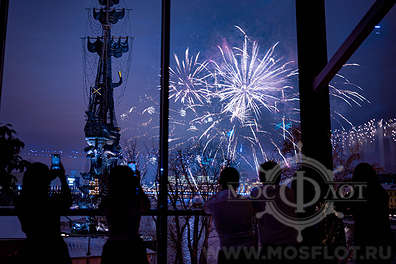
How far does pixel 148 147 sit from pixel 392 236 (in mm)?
15422

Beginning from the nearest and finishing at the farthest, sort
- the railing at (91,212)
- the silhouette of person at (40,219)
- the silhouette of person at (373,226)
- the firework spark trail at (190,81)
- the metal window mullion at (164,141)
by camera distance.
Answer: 1. the silhouette of person at (40,219)
2. the silhouette of person at (373,226)
3. the railing at (91,212)
4. the metal window mullion at (164,141)
5. the firework spark trail at (190,81)

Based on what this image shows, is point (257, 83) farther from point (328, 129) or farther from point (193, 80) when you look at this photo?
point (328, 129)

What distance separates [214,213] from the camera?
7.05ft

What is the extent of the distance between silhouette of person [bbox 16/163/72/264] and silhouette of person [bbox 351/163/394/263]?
6.02ft

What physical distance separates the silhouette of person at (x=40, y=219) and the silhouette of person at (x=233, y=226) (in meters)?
0.95

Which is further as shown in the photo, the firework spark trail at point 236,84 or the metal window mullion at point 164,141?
the firework spark trail at point 236,84

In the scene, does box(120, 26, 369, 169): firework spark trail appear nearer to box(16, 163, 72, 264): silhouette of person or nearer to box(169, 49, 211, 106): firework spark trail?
box(169, 49, 211, 106): firework spark trail

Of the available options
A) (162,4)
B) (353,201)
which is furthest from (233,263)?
(162,4)

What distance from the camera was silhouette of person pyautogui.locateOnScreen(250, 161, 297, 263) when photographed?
6.80ft

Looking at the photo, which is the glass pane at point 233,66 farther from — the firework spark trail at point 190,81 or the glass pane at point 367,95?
the glass pane at point 367,95

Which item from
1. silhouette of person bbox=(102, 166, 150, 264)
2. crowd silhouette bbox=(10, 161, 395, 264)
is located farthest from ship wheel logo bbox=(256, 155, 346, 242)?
silhouette of person bbox=(102, 166, 150, 264)

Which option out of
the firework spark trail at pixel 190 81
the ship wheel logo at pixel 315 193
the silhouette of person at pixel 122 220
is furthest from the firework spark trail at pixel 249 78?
the silhouette of person at pixel 122 220

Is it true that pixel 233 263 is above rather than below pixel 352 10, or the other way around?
below

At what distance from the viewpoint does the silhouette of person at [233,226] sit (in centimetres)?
206
